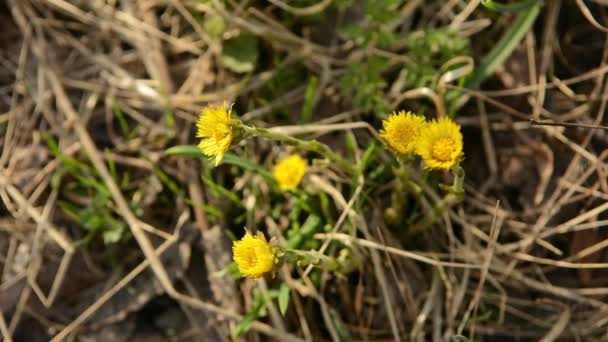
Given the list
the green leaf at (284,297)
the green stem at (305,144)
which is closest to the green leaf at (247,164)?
the green stem at (305,144)

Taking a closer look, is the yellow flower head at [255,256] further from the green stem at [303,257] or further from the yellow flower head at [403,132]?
the yellow flower head at [403,132]

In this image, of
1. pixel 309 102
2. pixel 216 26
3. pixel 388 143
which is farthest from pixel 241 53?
pixel 388 143

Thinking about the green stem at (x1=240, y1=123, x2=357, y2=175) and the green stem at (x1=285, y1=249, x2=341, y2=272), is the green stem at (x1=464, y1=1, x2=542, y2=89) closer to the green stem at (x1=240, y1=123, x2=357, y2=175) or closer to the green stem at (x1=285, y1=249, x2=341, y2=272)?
the green stem at (x1=240, y1=123, x2=357, y2=175)

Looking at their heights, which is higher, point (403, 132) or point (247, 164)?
point (403, 132)

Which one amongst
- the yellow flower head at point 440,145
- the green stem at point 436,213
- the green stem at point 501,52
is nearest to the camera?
the yellow flower head at point 440,145

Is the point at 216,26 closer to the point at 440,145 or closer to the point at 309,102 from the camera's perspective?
the point at 309,102

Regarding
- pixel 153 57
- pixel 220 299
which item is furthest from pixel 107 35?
pixel 220 299

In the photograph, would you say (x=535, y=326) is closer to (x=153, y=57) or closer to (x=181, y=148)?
(x=181, y=148)
